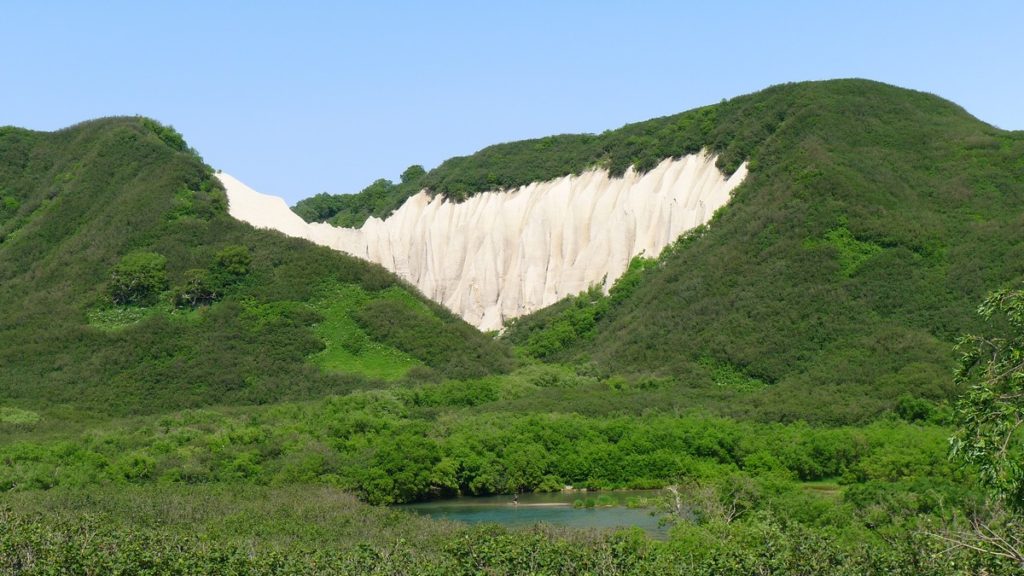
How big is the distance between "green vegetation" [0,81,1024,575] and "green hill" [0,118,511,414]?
0.22 meters

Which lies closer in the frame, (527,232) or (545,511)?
(545,511)

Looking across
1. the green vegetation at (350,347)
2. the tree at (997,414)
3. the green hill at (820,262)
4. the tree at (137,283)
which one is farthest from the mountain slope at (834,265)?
the tree at (997,414)

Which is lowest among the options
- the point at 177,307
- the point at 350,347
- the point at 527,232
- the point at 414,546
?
the point at 414,546

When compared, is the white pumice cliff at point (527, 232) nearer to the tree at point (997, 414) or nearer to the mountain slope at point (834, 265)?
the mountain slope at point (834, 265)

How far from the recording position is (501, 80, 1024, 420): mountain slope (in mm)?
65812

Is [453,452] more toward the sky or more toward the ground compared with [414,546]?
more toward the sky

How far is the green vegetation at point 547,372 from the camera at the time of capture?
3309cm

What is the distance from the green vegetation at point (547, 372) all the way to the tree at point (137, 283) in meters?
0.18

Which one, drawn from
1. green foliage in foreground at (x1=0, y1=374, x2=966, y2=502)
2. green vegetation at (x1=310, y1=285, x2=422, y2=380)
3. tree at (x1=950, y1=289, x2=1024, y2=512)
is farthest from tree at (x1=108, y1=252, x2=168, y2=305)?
tree at (x1=950, y1=289, x2=1024, y2=512)

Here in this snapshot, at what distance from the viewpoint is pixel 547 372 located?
241ft

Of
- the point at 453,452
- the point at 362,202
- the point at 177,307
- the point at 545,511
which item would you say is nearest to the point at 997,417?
the point at 545,511

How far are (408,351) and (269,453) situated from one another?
21483 mm

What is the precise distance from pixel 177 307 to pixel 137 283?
121 inches

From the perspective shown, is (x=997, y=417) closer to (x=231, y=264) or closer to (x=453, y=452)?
(x=453, y=452)
